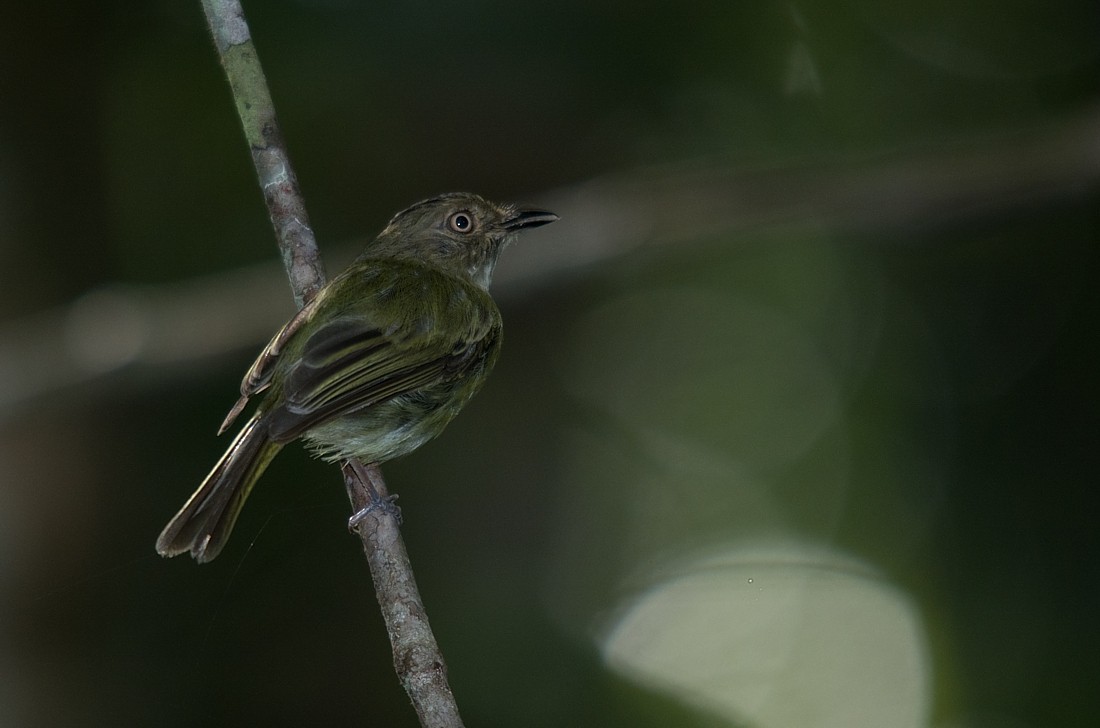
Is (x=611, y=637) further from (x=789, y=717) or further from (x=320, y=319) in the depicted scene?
(x=320, y=319)

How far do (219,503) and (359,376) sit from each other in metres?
0.58

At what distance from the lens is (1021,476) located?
5387mm

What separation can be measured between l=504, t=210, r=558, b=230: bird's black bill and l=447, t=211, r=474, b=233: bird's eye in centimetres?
15

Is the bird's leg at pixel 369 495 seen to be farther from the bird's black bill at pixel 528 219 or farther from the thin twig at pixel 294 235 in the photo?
the bird's black bill at pixel 528 219

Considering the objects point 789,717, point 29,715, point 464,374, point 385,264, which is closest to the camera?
point 464,374

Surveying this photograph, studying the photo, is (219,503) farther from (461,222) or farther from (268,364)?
(461,222)

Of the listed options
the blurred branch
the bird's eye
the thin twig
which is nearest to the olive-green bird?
the thin twig

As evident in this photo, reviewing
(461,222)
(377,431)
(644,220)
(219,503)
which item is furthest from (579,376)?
(219,503)

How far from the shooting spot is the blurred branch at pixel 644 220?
5238 millimetres

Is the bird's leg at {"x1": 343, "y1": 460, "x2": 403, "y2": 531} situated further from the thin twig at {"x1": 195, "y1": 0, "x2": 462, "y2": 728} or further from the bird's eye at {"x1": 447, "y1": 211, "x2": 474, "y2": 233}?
the bird's eye at {"x1": 447, "y1": 211, "x2": 474, "y2": 233}

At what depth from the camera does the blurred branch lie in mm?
5238

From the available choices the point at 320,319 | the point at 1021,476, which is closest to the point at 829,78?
the point at 1021,476

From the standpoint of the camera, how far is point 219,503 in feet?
11.1

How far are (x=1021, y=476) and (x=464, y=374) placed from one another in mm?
2915
